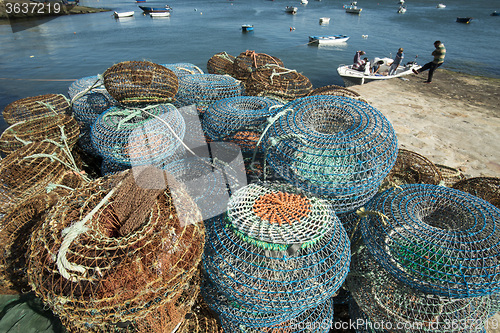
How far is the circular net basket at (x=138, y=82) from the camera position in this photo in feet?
11.8

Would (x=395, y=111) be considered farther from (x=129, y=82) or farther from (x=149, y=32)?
(x=149, y=32)

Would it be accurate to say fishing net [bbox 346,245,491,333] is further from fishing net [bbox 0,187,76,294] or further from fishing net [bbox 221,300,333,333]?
fishing net [bbox 0,187,76,294]

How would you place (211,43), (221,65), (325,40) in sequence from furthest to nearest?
1. (325,40)
2. (211,43)
3. (221,65)

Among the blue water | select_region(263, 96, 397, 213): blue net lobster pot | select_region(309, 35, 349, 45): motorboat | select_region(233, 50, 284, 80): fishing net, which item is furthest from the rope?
select_region(309, 35, 349, 45): motorboat

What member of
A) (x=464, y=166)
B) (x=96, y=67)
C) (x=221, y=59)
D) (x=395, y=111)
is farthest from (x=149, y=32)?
(x=464, y=166)

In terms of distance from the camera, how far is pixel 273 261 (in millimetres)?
2234

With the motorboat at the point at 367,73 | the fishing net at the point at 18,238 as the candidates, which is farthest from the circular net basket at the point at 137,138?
the motorboat at the point at 367,73

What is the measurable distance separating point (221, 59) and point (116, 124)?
12.7 ft

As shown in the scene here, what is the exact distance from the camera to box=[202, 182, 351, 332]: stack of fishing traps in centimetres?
219

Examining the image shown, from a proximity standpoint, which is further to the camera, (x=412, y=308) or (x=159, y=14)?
(x=159, y=14)

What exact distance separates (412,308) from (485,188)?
6.62 ft

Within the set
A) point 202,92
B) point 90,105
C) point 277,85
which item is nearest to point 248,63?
point 277,85

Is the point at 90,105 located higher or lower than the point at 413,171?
higher

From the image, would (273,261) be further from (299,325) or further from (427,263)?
(427,263)
